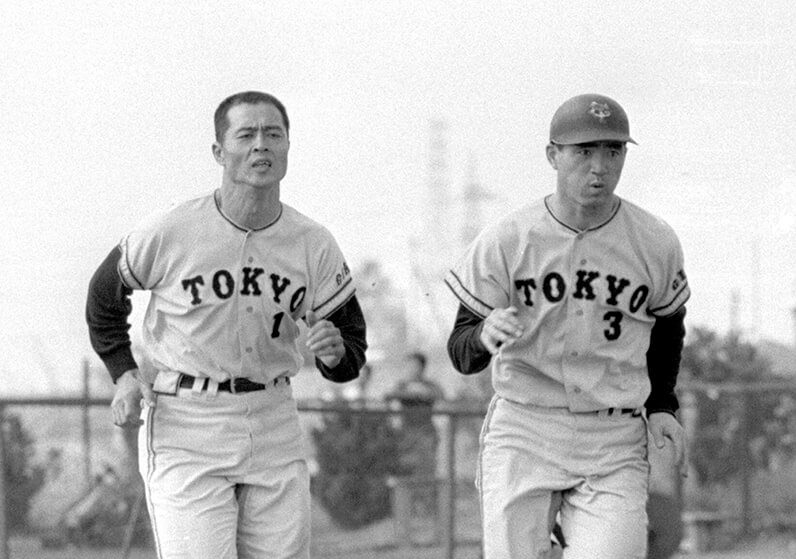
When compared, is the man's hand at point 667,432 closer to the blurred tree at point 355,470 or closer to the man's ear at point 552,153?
the man's ear at point 552,153

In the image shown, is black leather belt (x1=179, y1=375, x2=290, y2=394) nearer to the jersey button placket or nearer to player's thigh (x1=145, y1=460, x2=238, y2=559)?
the jersey button placket

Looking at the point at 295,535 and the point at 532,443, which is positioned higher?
the point at 532,443

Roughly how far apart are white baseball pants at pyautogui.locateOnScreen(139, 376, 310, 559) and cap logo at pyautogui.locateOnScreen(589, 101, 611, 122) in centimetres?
158

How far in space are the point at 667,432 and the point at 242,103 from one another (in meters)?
2.02

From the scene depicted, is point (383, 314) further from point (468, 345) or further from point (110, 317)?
point (468, 345)

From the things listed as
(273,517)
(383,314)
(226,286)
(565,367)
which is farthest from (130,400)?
(383,314)

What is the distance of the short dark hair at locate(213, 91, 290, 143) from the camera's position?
18.8 feet

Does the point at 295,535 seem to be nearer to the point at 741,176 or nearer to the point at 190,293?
the point at 190,293

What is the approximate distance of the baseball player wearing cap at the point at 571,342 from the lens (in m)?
5.36

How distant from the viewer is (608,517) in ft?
17.4

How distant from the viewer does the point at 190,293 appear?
5586 mm

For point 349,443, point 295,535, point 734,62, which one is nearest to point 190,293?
point 295,535

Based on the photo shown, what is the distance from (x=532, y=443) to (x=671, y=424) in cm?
56

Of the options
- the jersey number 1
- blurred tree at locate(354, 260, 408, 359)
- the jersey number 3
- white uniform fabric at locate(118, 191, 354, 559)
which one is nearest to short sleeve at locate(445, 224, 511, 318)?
the jersey number 3
